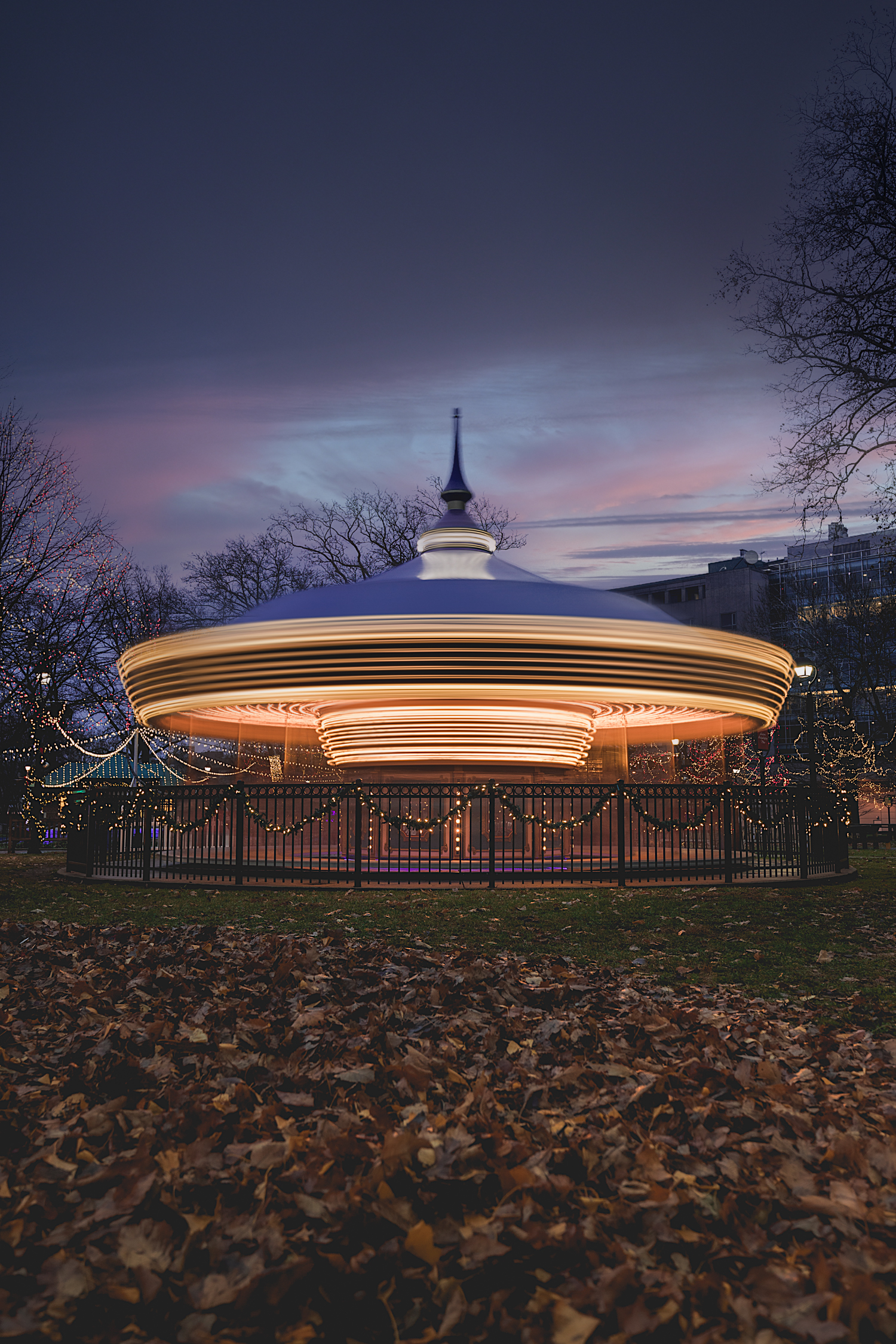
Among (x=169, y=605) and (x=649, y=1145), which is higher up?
(x=169, y=605)

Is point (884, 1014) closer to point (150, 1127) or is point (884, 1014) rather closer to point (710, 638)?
point (150, 1127)

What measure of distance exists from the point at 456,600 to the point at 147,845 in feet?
20.4

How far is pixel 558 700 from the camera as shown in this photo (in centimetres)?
1689

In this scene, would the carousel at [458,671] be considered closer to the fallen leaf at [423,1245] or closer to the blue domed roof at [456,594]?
the blue domed roof at [456,594]

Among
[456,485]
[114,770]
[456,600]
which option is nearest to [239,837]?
[456,600]

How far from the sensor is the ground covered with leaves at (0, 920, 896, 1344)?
282cm

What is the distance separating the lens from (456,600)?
15.0m

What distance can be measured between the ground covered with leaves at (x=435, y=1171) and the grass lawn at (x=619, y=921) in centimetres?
166

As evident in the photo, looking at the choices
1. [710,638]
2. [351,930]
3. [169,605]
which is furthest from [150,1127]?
[169,605]

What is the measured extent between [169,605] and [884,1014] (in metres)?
46.0

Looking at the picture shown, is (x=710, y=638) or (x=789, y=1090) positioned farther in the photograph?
(x=710, y=638)

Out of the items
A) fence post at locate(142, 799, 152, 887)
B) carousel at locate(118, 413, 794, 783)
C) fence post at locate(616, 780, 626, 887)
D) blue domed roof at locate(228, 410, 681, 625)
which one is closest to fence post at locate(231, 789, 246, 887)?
fence post at locate(142, 799, 152, 887)

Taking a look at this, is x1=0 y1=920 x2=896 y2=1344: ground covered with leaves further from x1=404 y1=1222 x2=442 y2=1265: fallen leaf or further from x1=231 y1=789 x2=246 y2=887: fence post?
x1=231 y1=789 x2=246 y2=887: fence post

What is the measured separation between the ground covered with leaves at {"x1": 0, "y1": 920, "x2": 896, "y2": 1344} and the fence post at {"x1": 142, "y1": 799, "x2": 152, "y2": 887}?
916 cm
